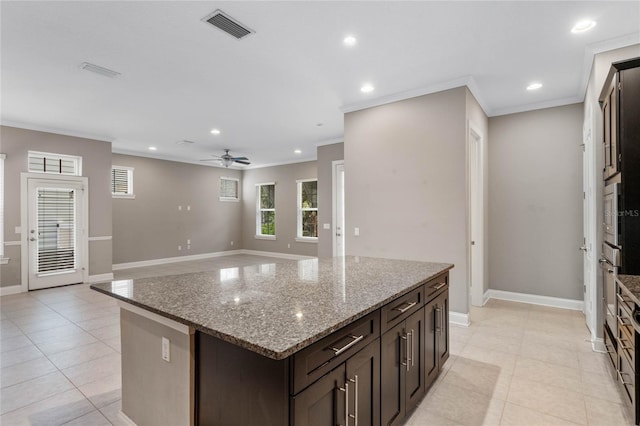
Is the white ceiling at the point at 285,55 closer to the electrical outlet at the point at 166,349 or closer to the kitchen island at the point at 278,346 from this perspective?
the kitchen island at the point at 278,346

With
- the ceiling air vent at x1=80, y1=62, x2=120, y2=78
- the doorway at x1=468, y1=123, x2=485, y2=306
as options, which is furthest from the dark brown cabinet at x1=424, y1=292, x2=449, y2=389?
the ceiling air vent at x1=80, y1=62, x2=120, y2=78

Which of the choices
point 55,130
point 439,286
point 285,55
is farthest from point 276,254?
point 439,286

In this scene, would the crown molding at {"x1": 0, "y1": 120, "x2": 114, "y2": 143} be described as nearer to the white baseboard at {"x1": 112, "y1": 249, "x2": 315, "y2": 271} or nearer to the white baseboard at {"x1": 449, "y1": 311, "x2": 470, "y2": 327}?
the white baseboard at {"x1": 112, "y1": 249, "x2": 315, "y2": 271}

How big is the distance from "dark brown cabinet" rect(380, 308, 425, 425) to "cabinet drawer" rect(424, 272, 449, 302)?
0.16 meters

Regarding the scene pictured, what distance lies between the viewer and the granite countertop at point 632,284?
177 cm

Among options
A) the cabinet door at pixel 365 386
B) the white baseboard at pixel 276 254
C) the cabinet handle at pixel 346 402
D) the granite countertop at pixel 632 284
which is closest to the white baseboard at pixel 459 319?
the granite countertop at pixel 632 284

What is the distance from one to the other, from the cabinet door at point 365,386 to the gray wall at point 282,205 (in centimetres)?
725

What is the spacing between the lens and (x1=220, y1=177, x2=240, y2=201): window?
33.6 feet

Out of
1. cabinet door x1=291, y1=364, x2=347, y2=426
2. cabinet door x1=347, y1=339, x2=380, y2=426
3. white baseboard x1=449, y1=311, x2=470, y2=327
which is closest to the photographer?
cabinet door x1=291, y1=364, x2=347, y2=426

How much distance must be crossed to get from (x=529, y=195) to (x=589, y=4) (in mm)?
2743

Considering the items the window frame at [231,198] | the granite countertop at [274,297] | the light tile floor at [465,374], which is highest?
the window frame at [231,198]

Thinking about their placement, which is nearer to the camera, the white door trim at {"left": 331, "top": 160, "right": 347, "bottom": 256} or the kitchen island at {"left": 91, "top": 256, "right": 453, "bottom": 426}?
the kitchen island at {"left": 91, "top": 256, "right": 453, "bottom": 426}

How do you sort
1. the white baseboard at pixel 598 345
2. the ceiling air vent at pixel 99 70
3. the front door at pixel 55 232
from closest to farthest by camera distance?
the white baseboard at pixel 598 345, the ceiling air vent at pixel 99 70, the front door at pixel 55 232

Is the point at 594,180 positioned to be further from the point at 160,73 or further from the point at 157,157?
the point at 157,157
